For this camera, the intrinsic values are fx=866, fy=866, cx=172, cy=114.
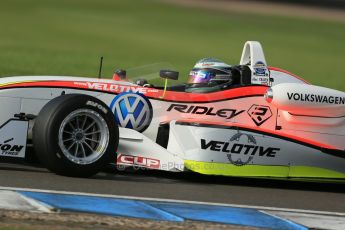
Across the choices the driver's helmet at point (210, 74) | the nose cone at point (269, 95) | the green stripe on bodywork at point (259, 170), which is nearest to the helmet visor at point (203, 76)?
the driver's helmet at point (210, 74)

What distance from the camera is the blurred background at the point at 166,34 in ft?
78.0

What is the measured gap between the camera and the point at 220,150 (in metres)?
8.56

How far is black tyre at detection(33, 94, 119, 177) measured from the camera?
806 cm

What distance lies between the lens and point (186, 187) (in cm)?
833

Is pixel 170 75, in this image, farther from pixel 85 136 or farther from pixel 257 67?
pixel 85 136

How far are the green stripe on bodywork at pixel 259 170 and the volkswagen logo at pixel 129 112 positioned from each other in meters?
0.66

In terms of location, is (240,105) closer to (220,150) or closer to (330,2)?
(220,150)

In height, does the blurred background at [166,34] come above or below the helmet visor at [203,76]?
above

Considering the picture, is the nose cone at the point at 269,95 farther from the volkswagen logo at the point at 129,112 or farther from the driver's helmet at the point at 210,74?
the volkswagen logo at the point at 129,112

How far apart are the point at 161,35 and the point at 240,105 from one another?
25.2 m

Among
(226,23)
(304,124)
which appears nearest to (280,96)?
(304,124)

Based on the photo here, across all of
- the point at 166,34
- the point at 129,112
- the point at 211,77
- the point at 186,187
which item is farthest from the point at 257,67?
the point at 166,34

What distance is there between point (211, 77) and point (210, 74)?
34mm

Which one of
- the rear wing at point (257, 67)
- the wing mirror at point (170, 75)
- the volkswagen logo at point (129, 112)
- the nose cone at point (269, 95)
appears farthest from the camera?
the rear wing at point (257, 67)
